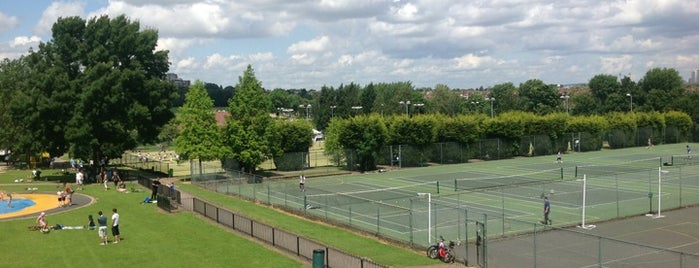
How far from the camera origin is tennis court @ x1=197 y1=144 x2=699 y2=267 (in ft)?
115

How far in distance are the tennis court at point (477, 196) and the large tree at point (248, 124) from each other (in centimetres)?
585

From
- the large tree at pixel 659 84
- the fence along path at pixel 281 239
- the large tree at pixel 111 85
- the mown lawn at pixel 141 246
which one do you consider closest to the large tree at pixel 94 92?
the large tree at pixel 111 85

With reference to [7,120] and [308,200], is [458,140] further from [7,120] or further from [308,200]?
[7,120]

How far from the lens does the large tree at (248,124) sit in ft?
198

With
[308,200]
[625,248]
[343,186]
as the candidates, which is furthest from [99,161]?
[625,248]

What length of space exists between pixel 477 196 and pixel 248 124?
79.5ft

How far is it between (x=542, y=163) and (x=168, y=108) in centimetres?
4523

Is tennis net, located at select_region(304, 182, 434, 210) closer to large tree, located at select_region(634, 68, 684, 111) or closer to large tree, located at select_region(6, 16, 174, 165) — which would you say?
Answer: large tree, located at select_region(6, 16, 174, 165)

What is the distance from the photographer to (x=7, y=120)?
231 feet

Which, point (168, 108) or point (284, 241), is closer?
point (284, 241)

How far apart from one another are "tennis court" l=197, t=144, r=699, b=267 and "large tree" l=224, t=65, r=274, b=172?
5854mm

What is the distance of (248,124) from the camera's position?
200ft

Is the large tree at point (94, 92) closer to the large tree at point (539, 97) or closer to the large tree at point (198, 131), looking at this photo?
the large tree at point (198, 131)

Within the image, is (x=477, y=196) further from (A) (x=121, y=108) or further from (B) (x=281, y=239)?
(A) (x=121, y=108)
